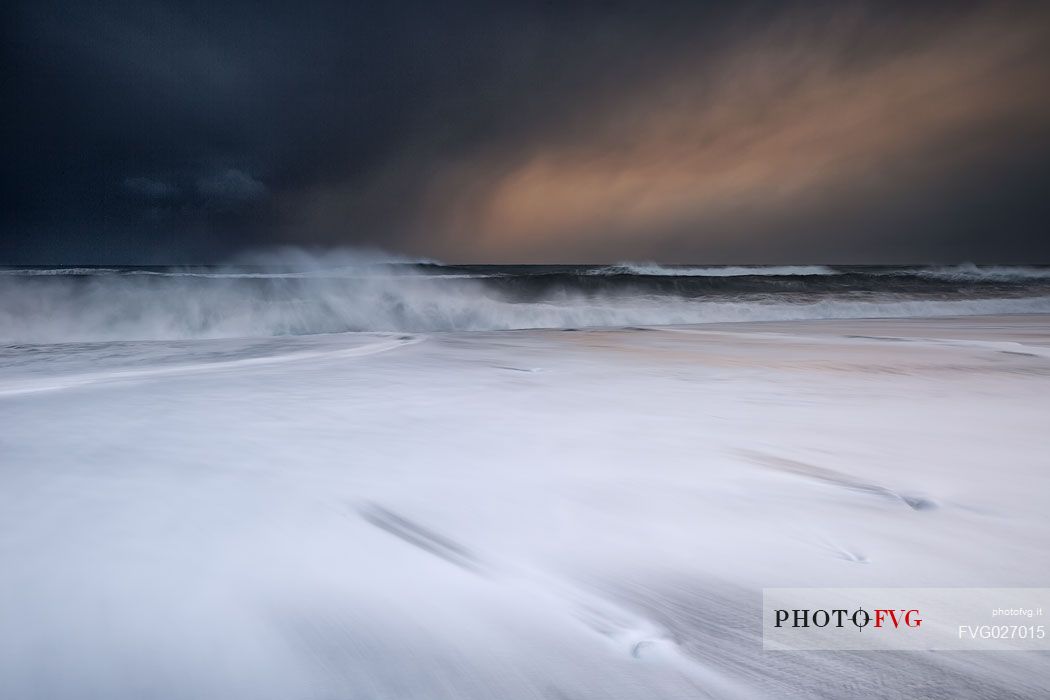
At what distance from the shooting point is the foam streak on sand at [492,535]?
0.64m

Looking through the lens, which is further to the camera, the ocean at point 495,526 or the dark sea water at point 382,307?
the dark sea water at point 382,307

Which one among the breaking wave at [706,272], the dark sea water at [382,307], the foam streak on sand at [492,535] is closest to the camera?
the foam streak on sand at [492,535]

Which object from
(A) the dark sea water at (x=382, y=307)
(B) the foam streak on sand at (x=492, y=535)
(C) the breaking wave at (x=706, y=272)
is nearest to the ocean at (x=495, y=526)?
(B) the foam streak on sand at (x=492, y=535)

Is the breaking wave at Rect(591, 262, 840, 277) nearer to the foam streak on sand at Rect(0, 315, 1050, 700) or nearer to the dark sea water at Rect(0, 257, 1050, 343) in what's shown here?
the dark sea water at Rect(0, 257, 1050, 343)

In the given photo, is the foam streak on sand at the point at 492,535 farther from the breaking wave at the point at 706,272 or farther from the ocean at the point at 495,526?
the breaking wave at the point at 706,272

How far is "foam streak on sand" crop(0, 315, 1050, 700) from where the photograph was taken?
64 cm

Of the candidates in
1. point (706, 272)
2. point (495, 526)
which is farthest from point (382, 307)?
point (706, 272)

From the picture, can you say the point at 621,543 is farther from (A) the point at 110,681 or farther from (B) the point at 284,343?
(B) the point at 284,343

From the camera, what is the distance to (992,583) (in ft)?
2.61

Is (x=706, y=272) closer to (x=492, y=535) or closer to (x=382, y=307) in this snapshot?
(x=382, y=307)

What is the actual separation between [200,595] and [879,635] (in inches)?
34.8

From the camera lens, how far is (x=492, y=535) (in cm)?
95

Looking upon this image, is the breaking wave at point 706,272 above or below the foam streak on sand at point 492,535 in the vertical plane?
above

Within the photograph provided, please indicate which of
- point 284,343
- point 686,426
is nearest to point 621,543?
point 686,426
